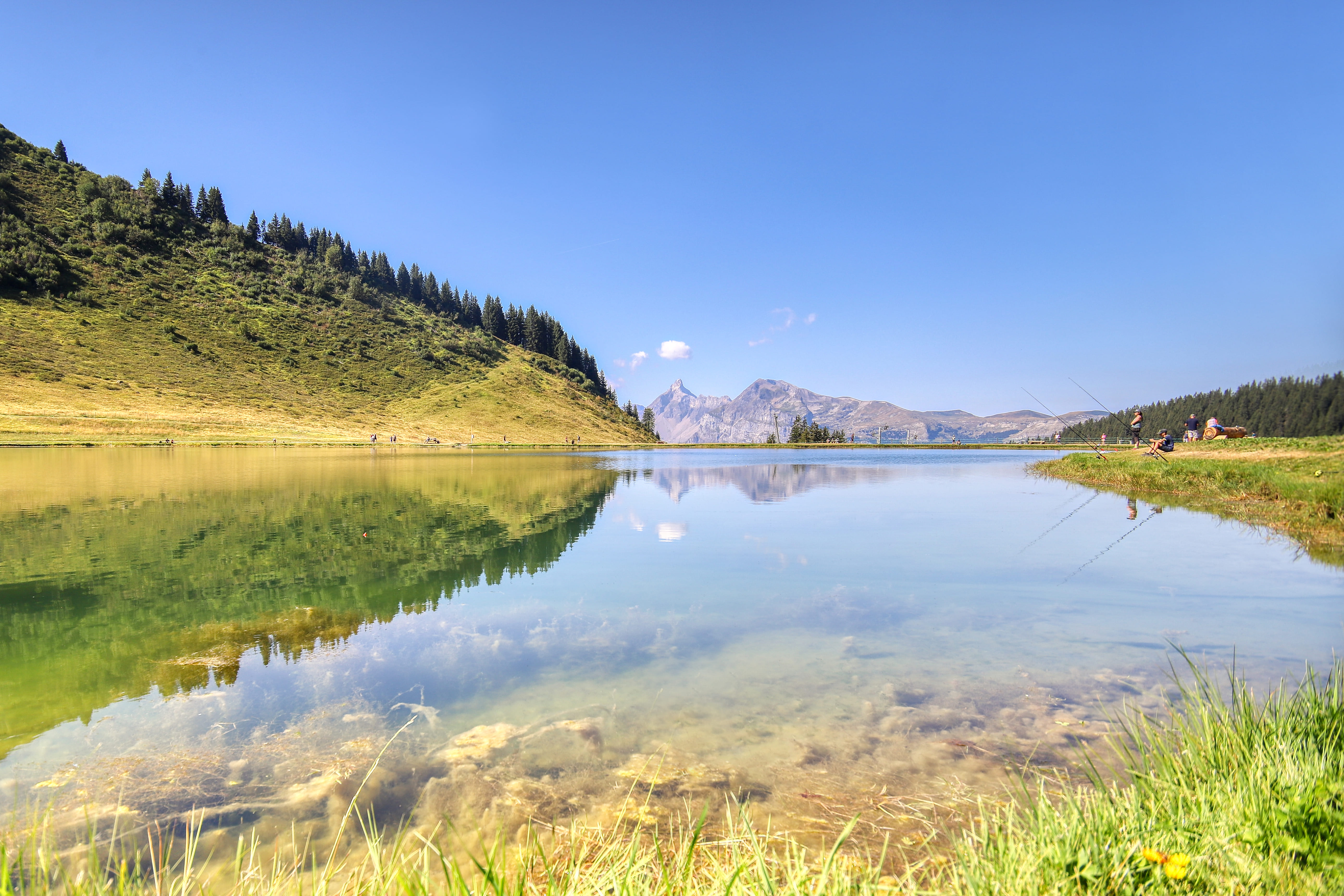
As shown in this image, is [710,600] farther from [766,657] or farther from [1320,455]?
[1320,455]

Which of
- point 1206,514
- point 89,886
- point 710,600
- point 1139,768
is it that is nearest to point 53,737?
point 89,886

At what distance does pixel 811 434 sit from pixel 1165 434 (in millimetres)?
111181

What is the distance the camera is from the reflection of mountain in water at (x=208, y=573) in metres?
7.79

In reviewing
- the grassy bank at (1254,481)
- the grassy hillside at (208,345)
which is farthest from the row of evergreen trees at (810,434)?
the grassy bank at (1254,481)

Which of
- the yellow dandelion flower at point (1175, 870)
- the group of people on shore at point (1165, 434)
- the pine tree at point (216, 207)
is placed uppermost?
the pine tree at point (216, 207)

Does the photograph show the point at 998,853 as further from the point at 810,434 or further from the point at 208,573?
the point at 810,434

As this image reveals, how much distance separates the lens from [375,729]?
20.8ft

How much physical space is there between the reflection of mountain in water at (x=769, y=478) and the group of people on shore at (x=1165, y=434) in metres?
14.8

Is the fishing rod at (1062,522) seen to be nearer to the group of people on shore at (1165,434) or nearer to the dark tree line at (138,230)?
the group of people on shore at (1165,434)

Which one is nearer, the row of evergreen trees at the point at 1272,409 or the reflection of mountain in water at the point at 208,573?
the reflection of mountain in water at the point at 208,573

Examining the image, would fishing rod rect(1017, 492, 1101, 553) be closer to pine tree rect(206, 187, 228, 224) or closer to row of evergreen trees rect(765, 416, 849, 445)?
row of evergreen trees rect(765, 416, 849, 445)

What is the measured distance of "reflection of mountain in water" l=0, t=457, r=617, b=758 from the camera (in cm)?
779

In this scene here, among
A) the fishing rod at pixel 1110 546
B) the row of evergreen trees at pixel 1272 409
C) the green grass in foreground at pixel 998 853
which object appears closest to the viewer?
the green grass in foreground at pixel 998 853

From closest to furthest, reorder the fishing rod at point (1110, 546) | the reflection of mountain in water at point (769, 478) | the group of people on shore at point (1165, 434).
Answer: the fishing rod at point (1110, 546) → the reflection of mountain in water at point (769, 478) → the group of people on shore at point (1165, 434)
